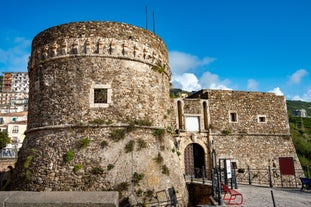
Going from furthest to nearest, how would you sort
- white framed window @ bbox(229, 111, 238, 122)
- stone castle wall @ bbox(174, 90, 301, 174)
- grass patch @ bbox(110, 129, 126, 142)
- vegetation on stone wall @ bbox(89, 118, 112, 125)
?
white framed window @ bbox(229, 111, 238, 122) → stone castle wall @ bbox(174, 90, 301, 174) → vegetation on stone wall @ bbox(89, 118, 112, 125) → grass patch @ bbox(110, 129, 126, 142)

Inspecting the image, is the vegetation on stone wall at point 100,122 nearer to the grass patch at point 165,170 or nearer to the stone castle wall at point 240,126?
the grass patch at point 165,170

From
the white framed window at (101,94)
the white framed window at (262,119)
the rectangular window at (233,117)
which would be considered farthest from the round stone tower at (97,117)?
the white framed window at (262,119)

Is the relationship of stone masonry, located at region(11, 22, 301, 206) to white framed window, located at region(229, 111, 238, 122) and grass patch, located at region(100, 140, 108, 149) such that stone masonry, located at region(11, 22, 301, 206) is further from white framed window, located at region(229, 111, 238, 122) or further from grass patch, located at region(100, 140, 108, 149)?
white framed window, located at region(229, 111, 238, 122)

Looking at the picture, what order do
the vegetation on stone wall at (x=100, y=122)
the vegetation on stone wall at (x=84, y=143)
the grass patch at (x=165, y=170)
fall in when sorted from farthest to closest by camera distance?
the grass patch at (x=165, y=170), the vegetation on stone wall at (x=100, y=122), the vegetation on stone wall at (x=84, y=143)

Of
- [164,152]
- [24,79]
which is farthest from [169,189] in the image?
[24,79]

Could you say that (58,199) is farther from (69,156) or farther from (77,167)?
(69,156)

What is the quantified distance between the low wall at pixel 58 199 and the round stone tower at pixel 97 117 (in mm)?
6834

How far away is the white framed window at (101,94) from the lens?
11.1 metres

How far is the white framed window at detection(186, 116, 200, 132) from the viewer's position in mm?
17250

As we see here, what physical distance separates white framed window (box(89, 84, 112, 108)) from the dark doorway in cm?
796

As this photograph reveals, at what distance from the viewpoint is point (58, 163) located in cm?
1019

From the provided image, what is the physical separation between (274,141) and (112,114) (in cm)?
1347

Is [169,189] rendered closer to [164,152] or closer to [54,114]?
[164,152]

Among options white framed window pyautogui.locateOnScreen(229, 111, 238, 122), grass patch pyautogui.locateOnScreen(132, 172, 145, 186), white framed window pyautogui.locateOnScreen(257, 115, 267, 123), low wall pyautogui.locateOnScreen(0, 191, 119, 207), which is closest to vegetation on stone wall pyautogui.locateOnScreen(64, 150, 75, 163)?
grass patch pyautogui.locateOnScreen(132, 172, 145, 186)
